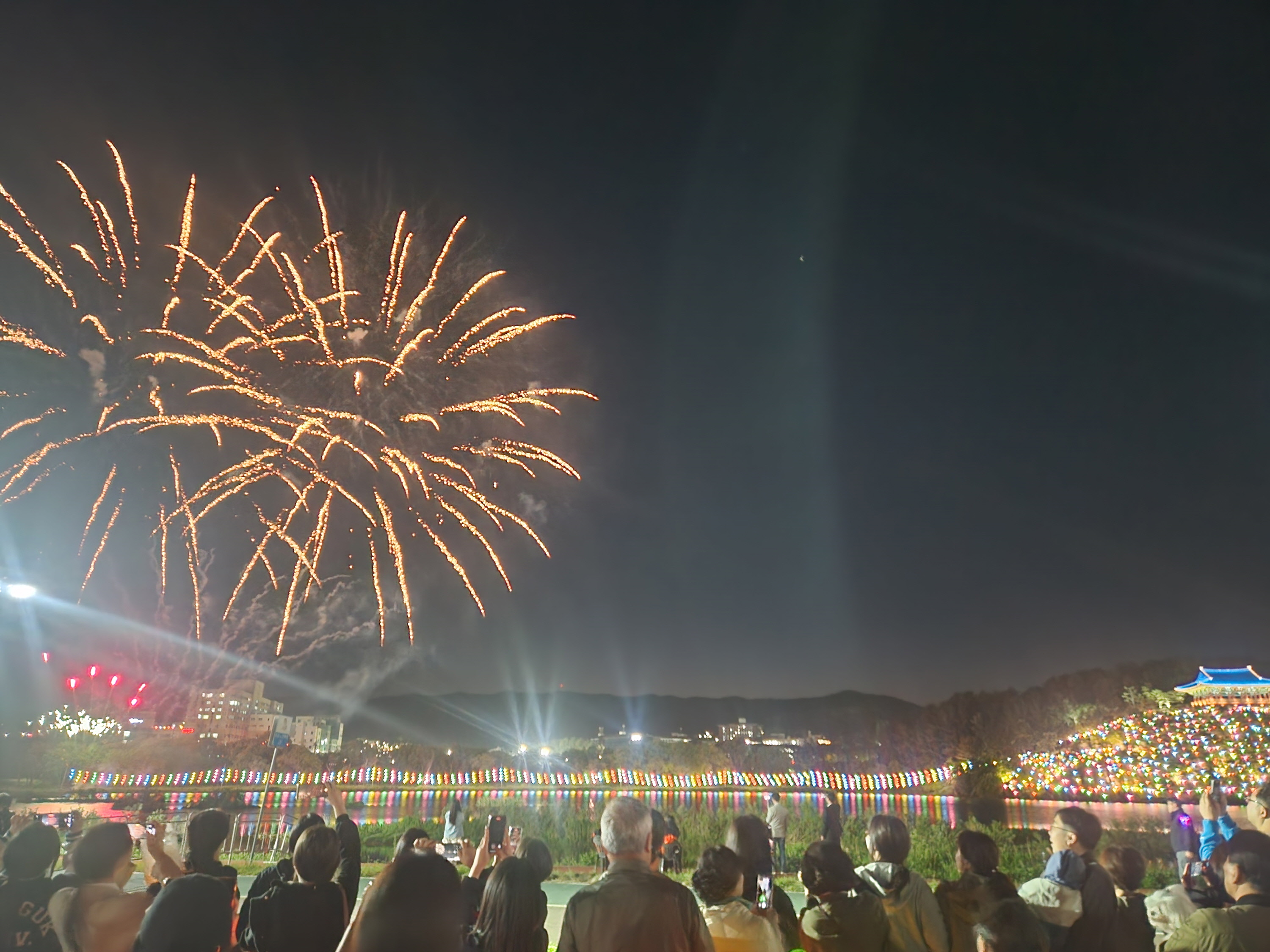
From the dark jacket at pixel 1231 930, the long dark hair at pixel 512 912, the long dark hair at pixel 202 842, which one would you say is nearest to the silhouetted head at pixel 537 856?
the long dark hair at pixel 512 912

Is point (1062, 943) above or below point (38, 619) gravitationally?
below

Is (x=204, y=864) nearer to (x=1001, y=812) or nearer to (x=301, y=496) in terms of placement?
(x=301, y=496)

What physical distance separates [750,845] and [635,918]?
201 cm

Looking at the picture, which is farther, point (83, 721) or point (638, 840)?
point (83, 721)

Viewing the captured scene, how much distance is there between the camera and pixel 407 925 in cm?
323

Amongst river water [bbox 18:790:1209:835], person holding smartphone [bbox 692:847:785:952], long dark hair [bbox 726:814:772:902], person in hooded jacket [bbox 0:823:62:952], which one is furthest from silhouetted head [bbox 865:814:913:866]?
river water [bbox 18:790:1209:835]

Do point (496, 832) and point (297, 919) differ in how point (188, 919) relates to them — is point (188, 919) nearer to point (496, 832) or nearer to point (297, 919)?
point (297, 919)

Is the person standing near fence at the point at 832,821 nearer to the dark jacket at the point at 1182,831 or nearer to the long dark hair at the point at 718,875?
the dark jacket at the point at 1182,831

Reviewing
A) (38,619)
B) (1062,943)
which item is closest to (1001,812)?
(1062,943)

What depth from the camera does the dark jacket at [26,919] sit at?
14.1ft

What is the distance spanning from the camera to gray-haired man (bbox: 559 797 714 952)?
334cm

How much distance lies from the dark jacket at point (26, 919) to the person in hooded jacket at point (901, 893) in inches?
186

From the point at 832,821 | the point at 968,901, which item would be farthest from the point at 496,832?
the point at 832,821

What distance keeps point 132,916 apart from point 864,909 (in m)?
3.98
